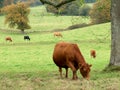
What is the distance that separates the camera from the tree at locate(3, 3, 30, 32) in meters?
75.6

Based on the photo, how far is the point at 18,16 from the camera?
75750mm

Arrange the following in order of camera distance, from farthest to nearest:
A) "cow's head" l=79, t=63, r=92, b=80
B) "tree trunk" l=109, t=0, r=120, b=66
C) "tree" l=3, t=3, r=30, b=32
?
"tree" l=3, t=3, r=30, b=32
"tree trunk" l=109, t=0, r=120, b=66
"cow's head" l=79, t=63, r=92, b=80

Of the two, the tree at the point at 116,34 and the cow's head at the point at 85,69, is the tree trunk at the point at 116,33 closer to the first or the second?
the tree at the point at 116,34

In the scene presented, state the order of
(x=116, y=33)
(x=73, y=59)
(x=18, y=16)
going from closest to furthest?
(x=73, y=59) < (x=116, y=33) < (x=18, y=16)

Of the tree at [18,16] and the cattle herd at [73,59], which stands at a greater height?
the cattle herd at [73,59]

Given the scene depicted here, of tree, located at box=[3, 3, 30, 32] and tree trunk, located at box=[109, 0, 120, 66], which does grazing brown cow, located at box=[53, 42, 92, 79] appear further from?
tree, located at box=[3, 3, 30, 32]

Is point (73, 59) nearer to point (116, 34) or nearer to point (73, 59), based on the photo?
point (73, 59)

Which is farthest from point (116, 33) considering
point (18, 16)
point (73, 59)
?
point (18, 16)

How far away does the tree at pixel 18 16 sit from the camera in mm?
75625

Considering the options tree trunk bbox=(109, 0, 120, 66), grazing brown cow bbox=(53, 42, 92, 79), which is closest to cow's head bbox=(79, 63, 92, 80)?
grazing brown cow bbox=(53, 42, 92, 79)

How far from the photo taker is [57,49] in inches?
534

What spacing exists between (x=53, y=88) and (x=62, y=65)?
10.3ft

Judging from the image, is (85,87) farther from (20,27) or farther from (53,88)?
(20,27)

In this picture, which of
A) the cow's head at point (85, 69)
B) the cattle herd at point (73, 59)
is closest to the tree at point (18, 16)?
the cattle herd at point (73, 59)
